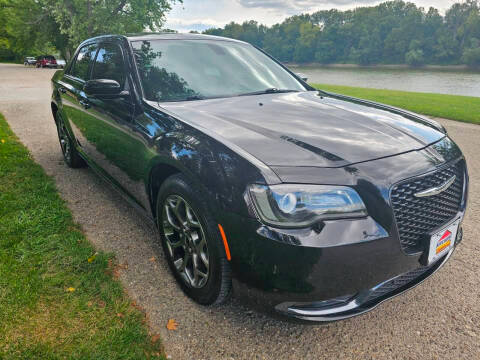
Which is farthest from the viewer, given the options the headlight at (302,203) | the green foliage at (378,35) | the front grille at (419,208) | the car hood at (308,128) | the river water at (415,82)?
the green foliage at (378,35)

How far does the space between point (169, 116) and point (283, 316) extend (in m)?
1.44

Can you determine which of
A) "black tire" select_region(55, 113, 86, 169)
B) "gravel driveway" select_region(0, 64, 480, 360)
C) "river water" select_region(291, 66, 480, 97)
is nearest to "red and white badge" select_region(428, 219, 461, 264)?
"gravel driveway" select_region(0, 64, 480, 360)

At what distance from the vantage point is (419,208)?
6.35ft

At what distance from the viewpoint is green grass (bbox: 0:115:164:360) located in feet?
6.74

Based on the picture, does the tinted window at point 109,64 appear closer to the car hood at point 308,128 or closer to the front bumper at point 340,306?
the car hood at point 308,128

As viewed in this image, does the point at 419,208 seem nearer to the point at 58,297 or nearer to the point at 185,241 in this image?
the point at 185,241

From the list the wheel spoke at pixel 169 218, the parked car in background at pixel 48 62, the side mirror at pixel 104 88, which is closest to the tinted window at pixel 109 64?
the side mirror at pixel 104 88

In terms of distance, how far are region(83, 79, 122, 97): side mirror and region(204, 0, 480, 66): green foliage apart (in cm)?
6937

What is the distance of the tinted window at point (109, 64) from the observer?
3.15m

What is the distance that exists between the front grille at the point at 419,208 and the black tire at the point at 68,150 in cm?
417

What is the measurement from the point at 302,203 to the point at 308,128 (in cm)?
70

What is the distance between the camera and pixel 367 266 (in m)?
1.79

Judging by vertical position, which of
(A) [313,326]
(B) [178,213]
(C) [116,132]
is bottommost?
(A) [313,326]

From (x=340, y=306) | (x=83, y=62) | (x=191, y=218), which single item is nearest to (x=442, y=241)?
(x=340, y=306)
